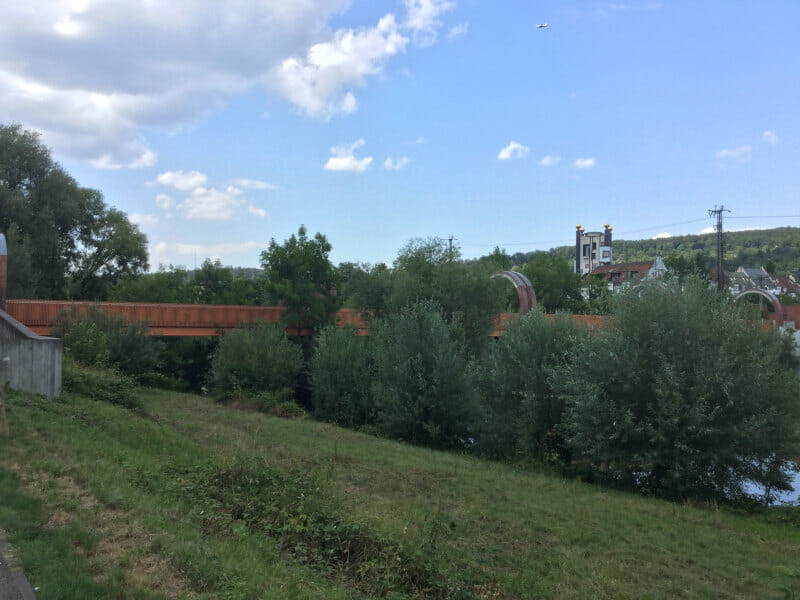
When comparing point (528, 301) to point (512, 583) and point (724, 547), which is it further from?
point (512, 583)

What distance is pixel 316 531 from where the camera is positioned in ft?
27.0

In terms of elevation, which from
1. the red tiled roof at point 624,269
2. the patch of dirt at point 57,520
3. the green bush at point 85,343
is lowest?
the patch of dirt at point 57,520

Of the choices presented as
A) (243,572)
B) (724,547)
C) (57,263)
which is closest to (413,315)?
(724,547)

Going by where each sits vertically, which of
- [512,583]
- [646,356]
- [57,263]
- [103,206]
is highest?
[103,206]

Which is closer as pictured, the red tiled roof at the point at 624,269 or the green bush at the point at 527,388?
the green bush at the point at 527,388

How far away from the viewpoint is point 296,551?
762 centimetres

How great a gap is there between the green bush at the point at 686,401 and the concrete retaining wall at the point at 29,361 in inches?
617

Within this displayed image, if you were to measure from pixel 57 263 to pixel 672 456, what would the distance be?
44.7 m

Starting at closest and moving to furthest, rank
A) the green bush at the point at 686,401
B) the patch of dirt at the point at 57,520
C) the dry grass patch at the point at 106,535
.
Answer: the dry grass patch at the point at 106,535, the patch of dirt at the point at 57,520, the green bush at the point at 686,401

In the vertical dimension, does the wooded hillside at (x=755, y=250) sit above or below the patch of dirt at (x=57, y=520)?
above

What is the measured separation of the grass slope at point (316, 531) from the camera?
6.18 m

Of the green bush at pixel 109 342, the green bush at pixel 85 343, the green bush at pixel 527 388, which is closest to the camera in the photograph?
the green bush at pixel 527 388

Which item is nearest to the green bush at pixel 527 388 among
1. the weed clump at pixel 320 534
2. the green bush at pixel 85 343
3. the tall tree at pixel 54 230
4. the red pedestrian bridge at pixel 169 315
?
the red pedestrian bridge at pixel 169 315

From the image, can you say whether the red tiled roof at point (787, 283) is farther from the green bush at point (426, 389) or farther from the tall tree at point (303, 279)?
the green bush at point (426, 389)
